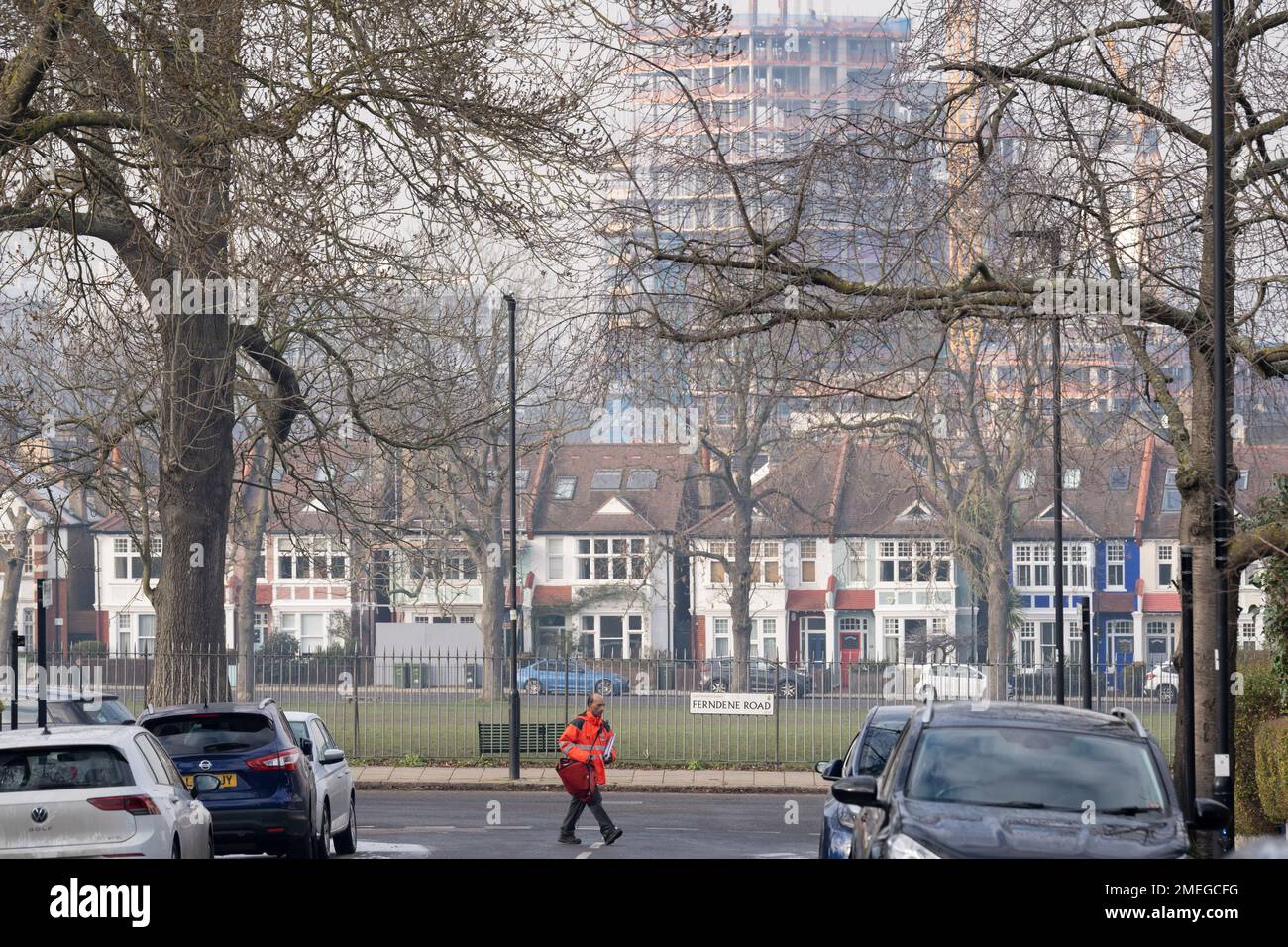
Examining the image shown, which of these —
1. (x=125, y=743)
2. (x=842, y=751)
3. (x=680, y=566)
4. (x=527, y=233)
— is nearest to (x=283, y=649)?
(x=680, y=566)

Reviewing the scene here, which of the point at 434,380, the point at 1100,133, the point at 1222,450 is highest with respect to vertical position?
the point at 1100,133

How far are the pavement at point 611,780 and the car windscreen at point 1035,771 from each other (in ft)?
69.7

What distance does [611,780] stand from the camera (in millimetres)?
32875

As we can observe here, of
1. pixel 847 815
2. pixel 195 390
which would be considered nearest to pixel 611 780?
pixel 195 390

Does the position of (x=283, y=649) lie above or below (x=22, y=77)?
below

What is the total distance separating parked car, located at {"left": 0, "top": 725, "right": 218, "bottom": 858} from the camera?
38.7 feet

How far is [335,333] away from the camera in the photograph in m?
27.0

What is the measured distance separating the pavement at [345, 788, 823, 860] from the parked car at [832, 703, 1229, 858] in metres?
8.05

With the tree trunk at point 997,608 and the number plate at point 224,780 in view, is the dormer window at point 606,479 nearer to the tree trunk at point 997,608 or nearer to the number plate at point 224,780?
the tree trunk at point 997,608

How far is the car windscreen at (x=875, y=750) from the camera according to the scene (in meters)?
15.4

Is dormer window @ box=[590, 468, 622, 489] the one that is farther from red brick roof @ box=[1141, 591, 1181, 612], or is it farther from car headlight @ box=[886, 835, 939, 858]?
Answer: car headlight @ box=[886, 835, 939, 858]
